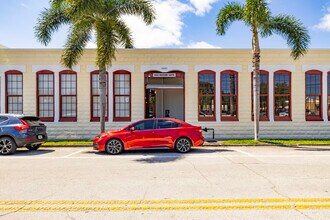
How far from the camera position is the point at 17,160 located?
9.04 metres

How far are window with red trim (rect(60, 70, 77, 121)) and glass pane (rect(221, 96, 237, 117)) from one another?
968cm

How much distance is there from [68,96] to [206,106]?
9.06 m

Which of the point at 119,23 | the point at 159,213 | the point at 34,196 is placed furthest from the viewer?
the point at 119,23

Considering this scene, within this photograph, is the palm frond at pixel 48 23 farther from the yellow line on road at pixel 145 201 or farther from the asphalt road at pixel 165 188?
the yellow line on road at pixel 145 201

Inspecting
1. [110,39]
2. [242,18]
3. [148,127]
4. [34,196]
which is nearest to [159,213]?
[34,196]

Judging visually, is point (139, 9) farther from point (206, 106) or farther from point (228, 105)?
point (228, 105)

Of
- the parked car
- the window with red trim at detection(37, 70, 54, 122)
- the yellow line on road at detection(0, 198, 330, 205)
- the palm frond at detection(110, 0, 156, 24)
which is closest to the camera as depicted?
the yellow line on road at detection(0, 198, 330, 205)

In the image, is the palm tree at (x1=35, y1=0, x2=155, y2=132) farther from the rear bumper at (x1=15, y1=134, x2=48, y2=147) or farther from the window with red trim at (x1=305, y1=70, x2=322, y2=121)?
the window with red trim at (x1=305, y1=70, x2=322, y2=121)

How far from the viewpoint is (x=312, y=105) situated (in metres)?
15.8

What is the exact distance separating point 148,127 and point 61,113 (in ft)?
26.5

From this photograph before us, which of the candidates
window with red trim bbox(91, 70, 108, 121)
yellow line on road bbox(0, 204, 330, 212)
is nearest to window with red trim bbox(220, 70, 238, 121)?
window with red trim bbox(91, 70, 108, 121)

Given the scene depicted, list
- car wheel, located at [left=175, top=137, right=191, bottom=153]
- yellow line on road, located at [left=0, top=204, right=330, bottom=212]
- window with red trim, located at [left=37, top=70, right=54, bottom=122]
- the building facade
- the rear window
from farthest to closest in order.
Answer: window with red trim, located at [left=37, top=70, right=54, bottom=122]
the building facade
the rear window
car wheel, located at [left=175, top=137, right=191, bottom=153]
yellow line on road, located at [left=0, top=204, right=330, bottom=212]

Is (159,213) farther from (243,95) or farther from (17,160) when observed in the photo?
(243,95)

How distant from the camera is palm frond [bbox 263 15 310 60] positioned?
1344cm
